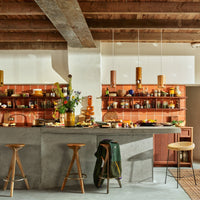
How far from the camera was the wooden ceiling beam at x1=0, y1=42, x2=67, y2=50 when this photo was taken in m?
7.67

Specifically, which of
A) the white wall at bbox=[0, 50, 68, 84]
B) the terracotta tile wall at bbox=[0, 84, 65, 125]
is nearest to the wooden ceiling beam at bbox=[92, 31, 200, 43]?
the white wall at bbox=[0, 50, 68, 84]

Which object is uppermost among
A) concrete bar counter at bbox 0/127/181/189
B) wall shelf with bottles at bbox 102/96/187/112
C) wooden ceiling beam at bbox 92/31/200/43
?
wooden ceiling beam at bbox 92/31/200/43

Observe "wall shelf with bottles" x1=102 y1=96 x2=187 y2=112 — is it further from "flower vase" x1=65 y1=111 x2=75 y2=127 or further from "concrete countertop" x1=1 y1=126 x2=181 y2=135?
"concrete countertop" x1=1 y1=126 x2=181 y2=135

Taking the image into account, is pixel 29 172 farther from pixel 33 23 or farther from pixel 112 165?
pixel 33 23

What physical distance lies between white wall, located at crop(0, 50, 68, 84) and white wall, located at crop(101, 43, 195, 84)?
4.08 ft

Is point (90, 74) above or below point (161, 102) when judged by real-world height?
above

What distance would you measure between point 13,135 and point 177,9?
3.67 meters

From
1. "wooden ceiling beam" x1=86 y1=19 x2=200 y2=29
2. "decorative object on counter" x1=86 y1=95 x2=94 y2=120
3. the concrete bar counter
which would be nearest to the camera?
the concrete bar counter

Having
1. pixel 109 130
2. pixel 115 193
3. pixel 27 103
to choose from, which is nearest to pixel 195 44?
pixel 109 130

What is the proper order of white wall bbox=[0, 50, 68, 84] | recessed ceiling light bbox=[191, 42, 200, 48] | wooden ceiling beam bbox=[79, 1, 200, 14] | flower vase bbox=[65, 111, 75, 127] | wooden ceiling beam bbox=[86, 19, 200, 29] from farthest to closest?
white wall bbox=[0, 50, 68, 84]
recessed ceiling light bbox=[191, 42, 200, 48]
wooden ceiling beam bbox=[86, 19, 200, 29]
flower vase bbox=[65, 111, 75, 127]
wooden ceiling beam bbox=[79, 1, 200, 14]

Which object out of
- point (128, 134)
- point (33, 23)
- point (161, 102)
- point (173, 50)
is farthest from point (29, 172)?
point (173, 50)

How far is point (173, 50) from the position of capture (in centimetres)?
760

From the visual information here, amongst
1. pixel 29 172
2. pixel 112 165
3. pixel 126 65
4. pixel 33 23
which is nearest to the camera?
pixel 112 165

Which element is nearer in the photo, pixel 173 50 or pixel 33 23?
pixel 33 23
